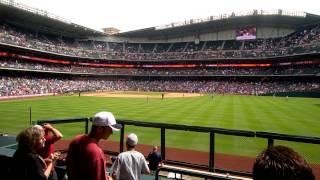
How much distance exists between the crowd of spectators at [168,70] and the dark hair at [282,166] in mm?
68488

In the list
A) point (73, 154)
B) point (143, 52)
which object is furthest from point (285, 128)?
point (143, 52)

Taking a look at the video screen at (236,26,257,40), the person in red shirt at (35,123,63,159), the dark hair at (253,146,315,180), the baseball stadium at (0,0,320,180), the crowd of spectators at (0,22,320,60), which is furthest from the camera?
the video screen at (236,26,257,40)

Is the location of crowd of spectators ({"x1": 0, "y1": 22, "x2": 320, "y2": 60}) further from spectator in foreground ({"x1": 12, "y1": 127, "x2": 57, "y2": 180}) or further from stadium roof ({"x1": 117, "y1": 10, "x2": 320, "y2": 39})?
spectator in foreground ({"x1": 12, "y1": 127, "x2": 57, "y2": 180})

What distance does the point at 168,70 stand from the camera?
332 feet

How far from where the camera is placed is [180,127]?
866 cm

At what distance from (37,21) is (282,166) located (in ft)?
280

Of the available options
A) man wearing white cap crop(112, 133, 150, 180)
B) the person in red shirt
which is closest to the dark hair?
man wearing white cap crop(112, 133, 150, 180)

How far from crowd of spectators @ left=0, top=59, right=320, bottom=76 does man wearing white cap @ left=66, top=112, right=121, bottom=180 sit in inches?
2587

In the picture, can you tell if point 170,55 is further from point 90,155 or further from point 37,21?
point 90,155

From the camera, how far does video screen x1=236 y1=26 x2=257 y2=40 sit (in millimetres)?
92625

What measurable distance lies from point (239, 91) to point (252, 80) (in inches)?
317

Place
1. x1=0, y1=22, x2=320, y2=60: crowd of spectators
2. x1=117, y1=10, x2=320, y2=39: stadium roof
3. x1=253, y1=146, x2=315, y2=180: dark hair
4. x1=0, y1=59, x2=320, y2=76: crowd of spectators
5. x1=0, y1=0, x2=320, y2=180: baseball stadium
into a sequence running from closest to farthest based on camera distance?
x1=253, y1=146, x2=315, y2=180: dark hair, x1=0, y1=0, x2=320, y2=180: baseball stadium, x1=0, y1=59, x2=320, y2=76: crowd of spectators, x1=0, y1=22, x2=320, y2=60: crowd of spectators, x1=117, y1=10, x2=320, y2=39: stadium roof

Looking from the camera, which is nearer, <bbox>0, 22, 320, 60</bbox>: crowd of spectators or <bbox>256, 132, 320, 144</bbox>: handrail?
<bbox>256, 132, 320, 144</bbox>: handrail

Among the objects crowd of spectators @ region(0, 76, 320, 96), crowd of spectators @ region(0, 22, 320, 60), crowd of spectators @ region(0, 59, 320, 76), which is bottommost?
crowd of spectators @ region(0, 76, 320, 96)
